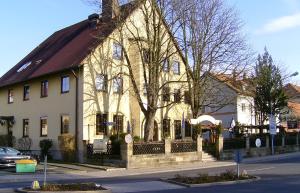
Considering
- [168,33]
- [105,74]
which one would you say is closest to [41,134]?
[105,74]

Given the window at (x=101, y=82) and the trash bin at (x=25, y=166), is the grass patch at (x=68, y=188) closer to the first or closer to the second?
the trash bin at (x=25, y=166)

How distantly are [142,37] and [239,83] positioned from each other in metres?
10.9

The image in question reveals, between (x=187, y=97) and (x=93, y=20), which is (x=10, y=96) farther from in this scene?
(x=187, y=97)

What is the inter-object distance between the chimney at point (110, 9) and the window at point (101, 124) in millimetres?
7427

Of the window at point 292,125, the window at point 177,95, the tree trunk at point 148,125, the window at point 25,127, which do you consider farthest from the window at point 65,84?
the window at point 292,125

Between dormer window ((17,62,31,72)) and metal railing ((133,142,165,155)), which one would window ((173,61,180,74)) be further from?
dormer window ((17,62,31,72))

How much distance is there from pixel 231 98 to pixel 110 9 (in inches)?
578

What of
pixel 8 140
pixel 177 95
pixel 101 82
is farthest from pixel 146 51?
pixel 8 140

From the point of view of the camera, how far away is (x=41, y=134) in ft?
129

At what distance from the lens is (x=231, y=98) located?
46.0m

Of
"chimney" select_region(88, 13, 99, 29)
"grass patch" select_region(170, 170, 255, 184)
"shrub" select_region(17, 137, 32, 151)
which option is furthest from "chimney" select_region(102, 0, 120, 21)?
"grass patch" select_region(170, 170, 255, 184)

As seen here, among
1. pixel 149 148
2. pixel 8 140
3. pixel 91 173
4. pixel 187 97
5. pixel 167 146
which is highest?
pixel 187 97

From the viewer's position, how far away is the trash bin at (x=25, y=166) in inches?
1028

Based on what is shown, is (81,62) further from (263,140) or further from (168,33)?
(263,140)
